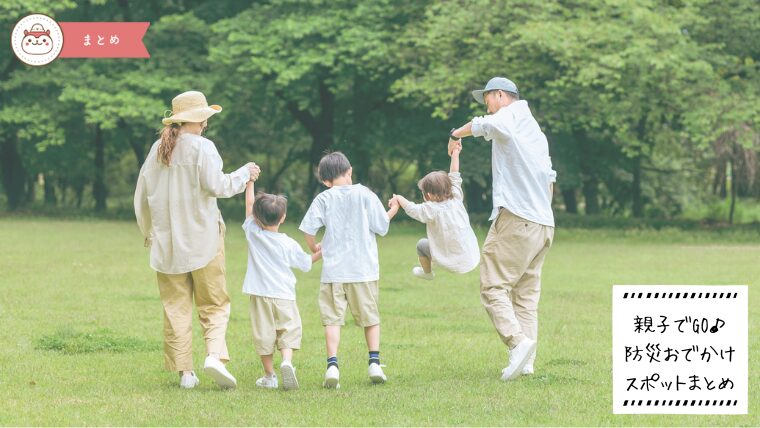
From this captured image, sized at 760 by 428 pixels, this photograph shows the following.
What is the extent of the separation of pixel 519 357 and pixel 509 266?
72 centimetres

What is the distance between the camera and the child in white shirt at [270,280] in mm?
8125

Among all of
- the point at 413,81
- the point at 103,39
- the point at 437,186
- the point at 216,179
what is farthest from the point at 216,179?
the point at 103,39

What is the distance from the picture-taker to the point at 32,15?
102 ft

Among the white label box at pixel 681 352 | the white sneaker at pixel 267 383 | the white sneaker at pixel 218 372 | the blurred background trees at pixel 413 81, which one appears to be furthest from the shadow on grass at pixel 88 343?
the blurred background trees at pixel 413 81

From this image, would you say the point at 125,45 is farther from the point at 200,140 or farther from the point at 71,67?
the point at 200,140

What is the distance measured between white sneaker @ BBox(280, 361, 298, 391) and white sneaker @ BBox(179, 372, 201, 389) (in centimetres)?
71

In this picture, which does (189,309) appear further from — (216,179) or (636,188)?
(636,188)

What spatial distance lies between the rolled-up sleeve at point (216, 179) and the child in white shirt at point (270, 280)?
0.56 ft

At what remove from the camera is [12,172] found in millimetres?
39438

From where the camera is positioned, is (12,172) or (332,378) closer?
(332,378)

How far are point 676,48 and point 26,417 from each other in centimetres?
2152

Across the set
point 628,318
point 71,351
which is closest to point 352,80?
point 71,351

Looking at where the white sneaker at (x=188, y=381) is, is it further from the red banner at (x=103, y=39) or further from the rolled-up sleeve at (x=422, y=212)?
the red banner at (x=103, y=39)

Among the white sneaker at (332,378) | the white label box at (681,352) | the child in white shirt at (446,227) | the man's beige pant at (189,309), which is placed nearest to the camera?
the white label box at (681,352)
